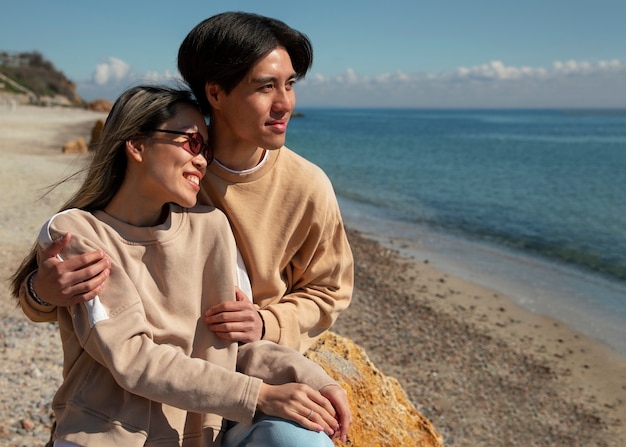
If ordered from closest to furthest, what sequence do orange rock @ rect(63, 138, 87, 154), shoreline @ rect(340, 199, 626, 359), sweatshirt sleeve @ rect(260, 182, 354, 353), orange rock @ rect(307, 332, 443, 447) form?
sweatshirt sleeve @ rect(260, 182, 354, 353) → orange rock @ rect(307, 332, 443, 447) → shoreline @ rect(340, 199, 626, 359) → orange rock @ rect(63, 138, 87, 154)

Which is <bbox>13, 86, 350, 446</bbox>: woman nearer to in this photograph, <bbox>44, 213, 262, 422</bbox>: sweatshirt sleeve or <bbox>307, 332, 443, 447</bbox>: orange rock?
<bbox>44, 213, 262, 422</bbox>: sweatshirt sleeve

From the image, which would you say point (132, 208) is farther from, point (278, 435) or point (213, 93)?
point (278, 435)

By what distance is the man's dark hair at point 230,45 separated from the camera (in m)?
2.59

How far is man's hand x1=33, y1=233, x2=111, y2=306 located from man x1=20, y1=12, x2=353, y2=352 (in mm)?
88

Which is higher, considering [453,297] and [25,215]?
[25,215]

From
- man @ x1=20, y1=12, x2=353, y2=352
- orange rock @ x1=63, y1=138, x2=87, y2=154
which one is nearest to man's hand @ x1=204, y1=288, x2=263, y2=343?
man @ x1=20, y1=12, x2=353, y2=352

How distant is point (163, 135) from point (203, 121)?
0.77 feet

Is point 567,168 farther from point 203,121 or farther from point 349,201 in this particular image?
point 203,121

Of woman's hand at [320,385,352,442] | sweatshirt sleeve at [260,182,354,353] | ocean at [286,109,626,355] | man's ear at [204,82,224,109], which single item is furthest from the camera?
ocean at [286,109,626,355]

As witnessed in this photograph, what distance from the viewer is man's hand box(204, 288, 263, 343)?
8.04 ft

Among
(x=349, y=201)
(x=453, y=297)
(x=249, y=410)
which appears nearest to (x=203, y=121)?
(x=249, y=410)

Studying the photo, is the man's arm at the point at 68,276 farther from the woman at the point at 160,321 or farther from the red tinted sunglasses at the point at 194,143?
the red tinted sunglasses at the point at 194,143

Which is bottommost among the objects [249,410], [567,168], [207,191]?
[567,168]

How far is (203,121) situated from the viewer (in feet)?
8.69
